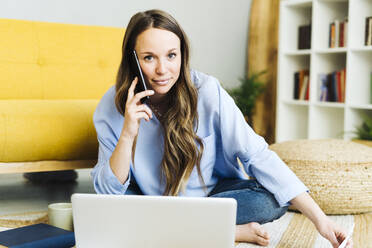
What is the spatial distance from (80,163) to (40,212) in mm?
236

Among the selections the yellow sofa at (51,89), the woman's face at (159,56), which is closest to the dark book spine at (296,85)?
the yellow sofa at (51,89)

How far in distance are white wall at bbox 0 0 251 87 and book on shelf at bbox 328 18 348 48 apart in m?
0.83

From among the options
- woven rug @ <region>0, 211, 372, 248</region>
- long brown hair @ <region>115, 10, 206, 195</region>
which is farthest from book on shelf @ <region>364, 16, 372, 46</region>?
long brown hair @ <region>115, 10, 206, 195</region>

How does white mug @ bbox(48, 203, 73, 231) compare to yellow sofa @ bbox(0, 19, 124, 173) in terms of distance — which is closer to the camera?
white mug @ bbox(48, 203, 73, 231)

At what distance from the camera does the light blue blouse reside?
1379 millimetres

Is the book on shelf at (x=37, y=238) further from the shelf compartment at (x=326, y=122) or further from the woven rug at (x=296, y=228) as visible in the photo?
the shelf compartment at (x=326, y=122)

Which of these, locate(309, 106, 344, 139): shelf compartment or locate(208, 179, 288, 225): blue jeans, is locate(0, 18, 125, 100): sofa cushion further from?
locate(309, 106, 344, 139): shelf compartment

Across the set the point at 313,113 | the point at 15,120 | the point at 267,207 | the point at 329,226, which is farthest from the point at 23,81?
the point at 313,113

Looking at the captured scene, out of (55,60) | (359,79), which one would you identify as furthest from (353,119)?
(55,60)

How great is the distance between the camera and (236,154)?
145 centimetres

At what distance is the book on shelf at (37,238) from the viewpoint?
1283 mm

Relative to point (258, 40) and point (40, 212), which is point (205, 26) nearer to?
point (258, 40)

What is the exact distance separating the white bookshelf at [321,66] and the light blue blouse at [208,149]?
69.6 inches

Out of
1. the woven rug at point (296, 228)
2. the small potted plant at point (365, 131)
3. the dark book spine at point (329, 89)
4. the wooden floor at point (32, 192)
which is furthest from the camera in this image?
the dark book spine at point (329, 89)
